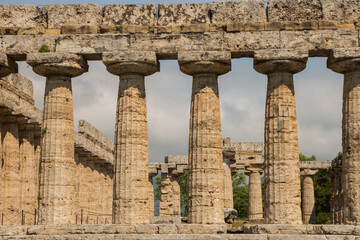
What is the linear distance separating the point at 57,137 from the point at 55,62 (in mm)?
4012

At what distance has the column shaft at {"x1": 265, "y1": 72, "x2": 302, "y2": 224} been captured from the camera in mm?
30969

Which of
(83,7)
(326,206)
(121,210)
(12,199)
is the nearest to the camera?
(121,210)

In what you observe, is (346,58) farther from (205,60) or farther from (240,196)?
(240,196)

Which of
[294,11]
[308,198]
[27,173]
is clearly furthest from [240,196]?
[294,11]

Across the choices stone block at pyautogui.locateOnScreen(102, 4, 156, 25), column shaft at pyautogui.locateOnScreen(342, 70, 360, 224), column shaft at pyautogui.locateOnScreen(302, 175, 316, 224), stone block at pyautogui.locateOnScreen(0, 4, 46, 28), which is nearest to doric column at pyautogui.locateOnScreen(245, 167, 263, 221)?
column shaft at pyautogui.locateOnScreen(302, 175, 316, 224)

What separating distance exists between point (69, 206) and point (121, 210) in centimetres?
297

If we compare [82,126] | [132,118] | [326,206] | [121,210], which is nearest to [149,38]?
[132,118]

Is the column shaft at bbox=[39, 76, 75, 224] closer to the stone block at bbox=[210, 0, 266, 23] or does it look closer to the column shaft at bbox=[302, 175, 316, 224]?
the stone block at bbox=[210, 0, 266, 23]

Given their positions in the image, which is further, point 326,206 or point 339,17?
point 326,206

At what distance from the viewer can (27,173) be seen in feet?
143

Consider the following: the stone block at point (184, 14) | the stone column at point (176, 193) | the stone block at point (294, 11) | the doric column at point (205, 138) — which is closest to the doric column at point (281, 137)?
the stone block at point (294, 11)

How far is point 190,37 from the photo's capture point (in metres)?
32.6

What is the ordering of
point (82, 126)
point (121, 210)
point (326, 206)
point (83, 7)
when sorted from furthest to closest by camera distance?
1. point (326, 206)
2. point (82, 126)
3. point (83, 7)
4. point (121, 210)

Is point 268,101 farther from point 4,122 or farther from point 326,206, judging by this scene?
point 326,206
